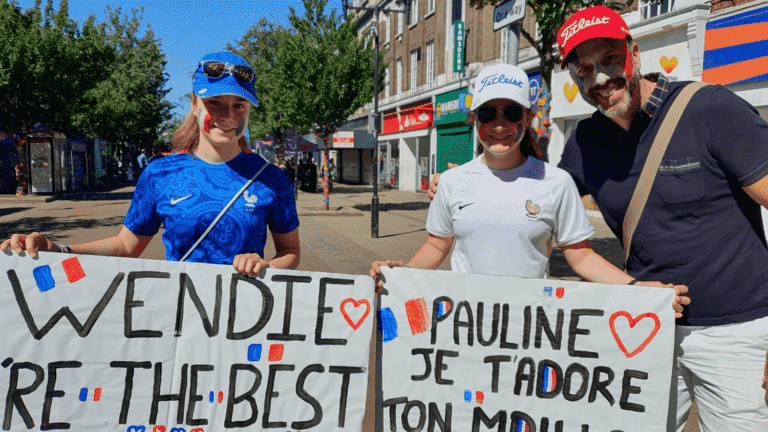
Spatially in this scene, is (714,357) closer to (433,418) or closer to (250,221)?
(433,418)

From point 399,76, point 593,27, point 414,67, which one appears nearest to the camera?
point 593,27

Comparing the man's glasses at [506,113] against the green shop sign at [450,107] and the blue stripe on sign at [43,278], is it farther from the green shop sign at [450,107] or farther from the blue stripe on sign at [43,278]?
the green shop sign at [450,107]

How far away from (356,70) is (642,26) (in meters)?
9.55

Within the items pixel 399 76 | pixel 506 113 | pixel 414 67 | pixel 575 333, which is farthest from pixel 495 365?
pixel 399 76

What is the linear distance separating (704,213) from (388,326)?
52.9 inches

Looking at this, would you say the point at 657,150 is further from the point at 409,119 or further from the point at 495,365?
the point at 409,119

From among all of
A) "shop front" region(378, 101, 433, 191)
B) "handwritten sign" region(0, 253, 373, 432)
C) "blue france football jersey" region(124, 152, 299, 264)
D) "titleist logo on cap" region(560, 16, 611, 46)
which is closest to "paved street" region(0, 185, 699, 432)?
"handwritten sign" region(0, 253, 373, 432)

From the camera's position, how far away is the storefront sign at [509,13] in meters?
5.25

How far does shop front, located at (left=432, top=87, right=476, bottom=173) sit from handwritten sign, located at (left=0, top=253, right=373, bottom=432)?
69.3 ft

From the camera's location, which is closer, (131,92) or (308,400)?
(308,400)

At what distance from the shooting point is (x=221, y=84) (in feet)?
7.67

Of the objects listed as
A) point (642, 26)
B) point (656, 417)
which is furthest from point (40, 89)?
point (656, 417)

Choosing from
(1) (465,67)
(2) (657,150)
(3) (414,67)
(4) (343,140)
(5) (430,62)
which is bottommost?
(2) (657,150)

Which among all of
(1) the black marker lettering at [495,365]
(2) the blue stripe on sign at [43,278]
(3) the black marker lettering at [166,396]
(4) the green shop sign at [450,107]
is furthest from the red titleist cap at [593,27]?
(4) the green shop sign at [450,107]
